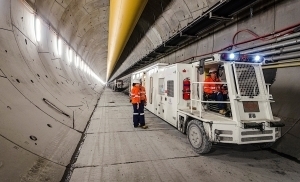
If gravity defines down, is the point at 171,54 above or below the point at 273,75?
above

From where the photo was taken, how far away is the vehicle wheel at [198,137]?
404cm

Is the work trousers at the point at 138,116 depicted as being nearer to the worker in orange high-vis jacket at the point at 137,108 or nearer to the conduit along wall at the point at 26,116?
the worker in orange high-vis jacket at the point at 137,108

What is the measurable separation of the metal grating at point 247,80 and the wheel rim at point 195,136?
1326mm

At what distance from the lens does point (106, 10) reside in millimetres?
10055

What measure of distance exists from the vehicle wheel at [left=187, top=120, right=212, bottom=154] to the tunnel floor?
0.15m

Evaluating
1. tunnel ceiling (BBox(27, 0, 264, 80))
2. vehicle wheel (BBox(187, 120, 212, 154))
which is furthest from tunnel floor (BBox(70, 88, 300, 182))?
tunnel ceiling (BBox(27, 0, 264, 80))

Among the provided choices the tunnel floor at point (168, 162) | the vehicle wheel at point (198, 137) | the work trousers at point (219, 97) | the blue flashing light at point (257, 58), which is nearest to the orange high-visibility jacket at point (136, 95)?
the tunnel floor at point (168, 162)

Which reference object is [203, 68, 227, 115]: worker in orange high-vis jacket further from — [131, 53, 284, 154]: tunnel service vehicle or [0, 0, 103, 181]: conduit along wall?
[0, 0, 103, 181]: conduit along wall

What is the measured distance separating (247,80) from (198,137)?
1695mm

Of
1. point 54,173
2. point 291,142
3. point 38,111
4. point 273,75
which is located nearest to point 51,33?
point 38,111

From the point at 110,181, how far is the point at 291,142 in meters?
3.99

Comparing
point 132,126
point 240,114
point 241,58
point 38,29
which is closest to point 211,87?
point 241,58

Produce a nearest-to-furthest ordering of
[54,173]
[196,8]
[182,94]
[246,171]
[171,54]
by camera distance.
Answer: [54,173], [246,171], [182,94], [196,8], [171,54]

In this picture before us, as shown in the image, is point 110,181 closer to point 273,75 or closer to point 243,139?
point 243,139
